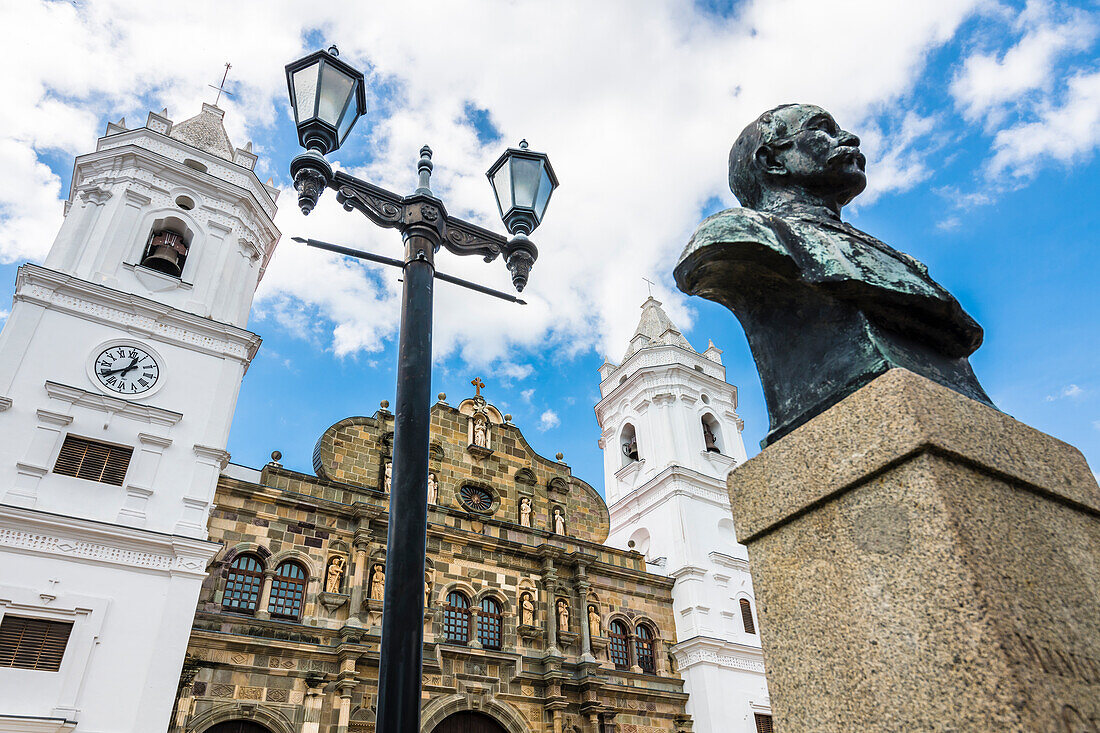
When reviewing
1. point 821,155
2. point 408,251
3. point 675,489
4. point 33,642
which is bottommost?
point 821,155

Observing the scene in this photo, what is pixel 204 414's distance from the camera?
1430 cm

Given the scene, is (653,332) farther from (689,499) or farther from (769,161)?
(769,161)

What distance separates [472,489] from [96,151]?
1246 cm

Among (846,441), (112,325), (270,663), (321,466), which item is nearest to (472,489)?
(321,466)

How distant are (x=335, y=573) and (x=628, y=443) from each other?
12870 millimetres

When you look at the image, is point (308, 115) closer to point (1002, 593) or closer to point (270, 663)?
point (1002, 593)

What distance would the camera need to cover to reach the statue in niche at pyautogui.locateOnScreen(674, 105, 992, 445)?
107 inches

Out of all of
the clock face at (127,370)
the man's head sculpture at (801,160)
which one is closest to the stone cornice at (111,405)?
the clock face at (127,370)

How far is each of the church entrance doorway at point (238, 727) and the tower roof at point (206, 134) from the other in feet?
44.5

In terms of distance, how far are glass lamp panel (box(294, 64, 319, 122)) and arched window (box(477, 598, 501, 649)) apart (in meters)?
13.6

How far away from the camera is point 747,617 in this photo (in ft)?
65.8

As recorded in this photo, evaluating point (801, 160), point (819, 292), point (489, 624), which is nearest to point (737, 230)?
point (819, 292)

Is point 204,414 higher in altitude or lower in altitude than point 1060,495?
higher

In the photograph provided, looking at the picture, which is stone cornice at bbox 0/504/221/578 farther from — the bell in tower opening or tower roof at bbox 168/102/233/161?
tower roof at bbox 168/102/233/161
